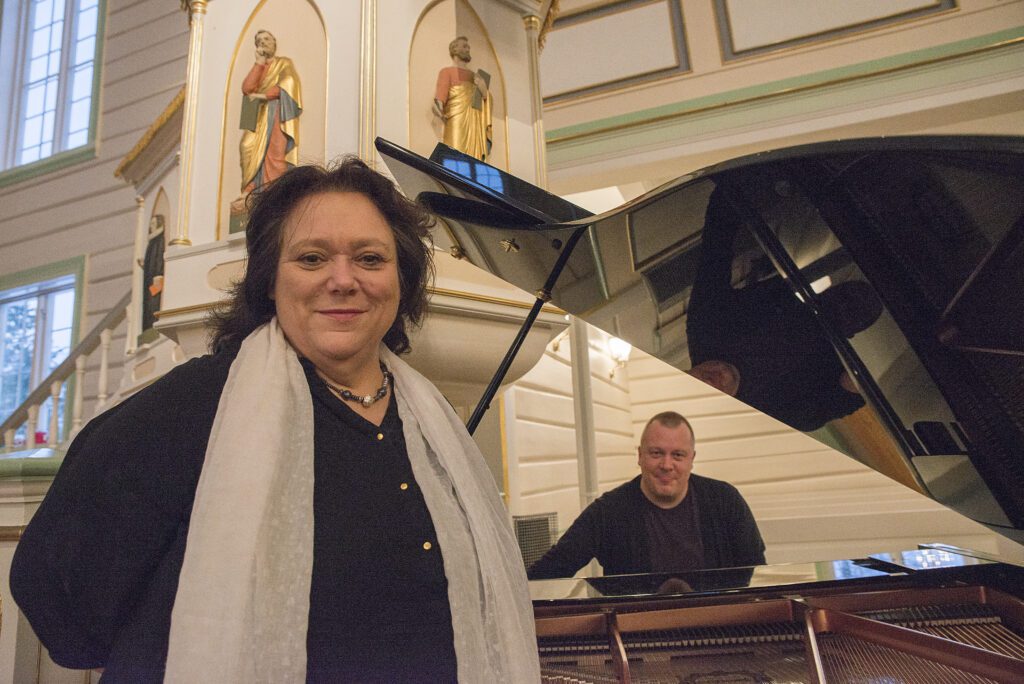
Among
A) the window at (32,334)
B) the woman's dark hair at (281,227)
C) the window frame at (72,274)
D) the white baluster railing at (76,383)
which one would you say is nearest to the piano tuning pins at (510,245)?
the woman's dark hair at (281,227)

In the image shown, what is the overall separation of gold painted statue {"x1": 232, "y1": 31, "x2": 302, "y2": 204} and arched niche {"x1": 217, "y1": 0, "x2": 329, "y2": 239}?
23mm

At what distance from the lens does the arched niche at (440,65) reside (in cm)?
207

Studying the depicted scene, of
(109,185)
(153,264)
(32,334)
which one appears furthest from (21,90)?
(153,264)

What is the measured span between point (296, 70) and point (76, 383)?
158 inches

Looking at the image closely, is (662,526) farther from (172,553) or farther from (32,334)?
(32,334)

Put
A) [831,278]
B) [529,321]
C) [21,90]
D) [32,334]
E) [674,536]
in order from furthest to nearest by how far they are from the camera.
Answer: [21,90] → [32,334] → [674,536] → [529,321] → [831,278]

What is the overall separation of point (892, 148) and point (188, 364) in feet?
3.35

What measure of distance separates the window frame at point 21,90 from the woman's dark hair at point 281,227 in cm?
692

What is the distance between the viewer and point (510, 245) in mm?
1441

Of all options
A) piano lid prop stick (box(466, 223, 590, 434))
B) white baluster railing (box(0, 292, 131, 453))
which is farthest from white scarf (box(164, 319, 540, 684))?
white baluster railing (box(0, 292, 131, 453))

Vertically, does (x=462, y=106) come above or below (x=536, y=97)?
below

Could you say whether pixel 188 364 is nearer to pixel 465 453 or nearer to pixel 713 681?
pixel 465 453

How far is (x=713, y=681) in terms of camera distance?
137 centimetres

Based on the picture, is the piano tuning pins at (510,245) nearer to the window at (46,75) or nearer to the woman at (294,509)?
the woman at (294,509)
